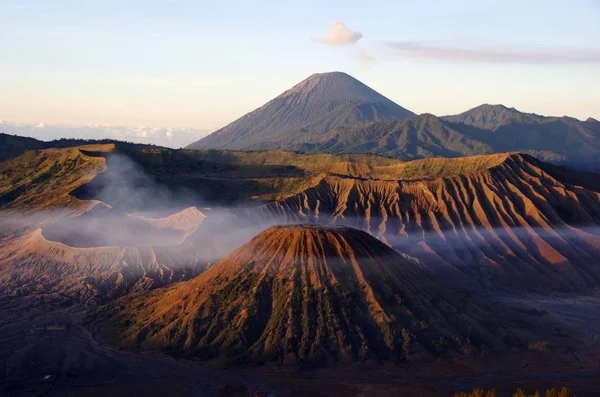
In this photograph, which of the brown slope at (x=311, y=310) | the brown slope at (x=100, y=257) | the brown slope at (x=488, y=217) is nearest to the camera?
the brown slope at (x=311, y=310)

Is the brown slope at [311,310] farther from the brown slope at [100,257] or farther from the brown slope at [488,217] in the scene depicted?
the brown slope at [488,217]

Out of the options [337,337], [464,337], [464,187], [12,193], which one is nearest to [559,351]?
[464,337]

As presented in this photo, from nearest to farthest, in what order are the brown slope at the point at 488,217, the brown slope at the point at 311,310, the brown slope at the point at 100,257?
the brown slope at the point at 311,310
the brown slope at the point at 100,257
the brown slope at the point at 488,217

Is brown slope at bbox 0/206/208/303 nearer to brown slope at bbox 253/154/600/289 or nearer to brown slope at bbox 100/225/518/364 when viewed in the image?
brown slope at bbox 100/225/518/364

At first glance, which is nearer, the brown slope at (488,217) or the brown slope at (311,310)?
the brown slope at (311,310)

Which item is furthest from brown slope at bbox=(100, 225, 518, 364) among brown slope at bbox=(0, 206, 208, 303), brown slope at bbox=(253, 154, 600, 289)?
brown slope at bbox=(253, 154, 600, 289)

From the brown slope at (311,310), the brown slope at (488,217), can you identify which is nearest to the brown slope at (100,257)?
the brown slope at (311,310)

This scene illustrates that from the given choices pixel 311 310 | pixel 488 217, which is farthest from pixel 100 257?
pixel 488 217
